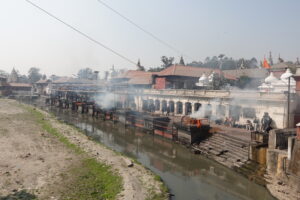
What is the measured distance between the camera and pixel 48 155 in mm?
19453

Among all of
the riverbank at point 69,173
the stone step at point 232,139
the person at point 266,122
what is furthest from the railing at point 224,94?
the riverbank at point 69,173

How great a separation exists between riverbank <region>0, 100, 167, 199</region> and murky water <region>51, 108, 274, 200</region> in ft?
6.81

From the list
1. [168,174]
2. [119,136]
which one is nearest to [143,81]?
[119,136]

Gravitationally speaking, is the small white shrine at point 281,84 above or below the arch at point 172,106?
above

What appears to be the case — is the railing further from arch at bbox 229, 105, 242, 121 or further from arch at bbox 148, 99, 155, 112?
arch at bbox 148, 99, 155, 112

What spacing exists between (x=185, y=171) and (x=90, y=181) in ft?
25.5

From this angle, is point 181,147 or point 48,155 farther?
point 181,147

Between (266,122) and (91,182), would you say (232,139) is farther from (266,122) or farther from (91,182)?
(91,182)

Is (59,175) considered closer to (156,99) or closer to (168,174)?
(168,174)

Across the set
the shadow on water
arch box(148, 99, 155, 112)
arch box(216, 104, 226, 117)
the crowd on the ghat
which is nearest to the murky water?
the crowd on the ghat

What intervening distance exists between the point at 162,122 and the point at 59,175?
52.8ft

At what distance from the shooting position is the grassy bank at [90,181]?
12609 millimetres

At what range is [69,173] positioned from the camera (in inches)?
618

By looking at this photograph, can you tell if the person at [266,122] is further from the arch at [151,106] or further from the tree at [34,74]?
the tree at [34,74]
